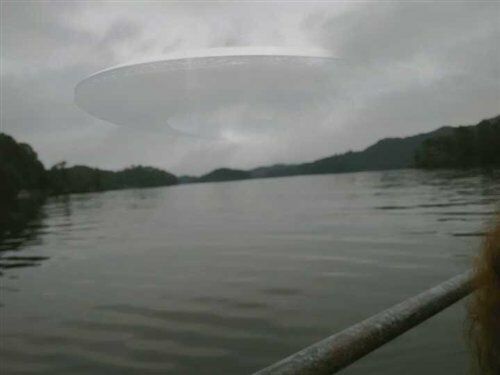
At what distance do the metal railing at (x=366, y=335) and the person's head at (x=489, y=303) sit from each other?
0.23 meters

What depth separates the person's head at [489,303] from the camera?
1300 mm

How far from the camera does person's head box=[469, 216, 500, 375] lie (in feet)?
4.26

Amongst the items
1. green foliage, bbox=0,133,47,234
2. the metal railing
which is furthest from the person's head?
green foliage, bbox=0,133,47,234

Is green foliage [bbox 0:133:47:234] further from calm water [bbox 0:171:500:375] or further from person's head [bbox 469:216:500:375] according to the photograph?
person's head [bbox 469:216:500:375]

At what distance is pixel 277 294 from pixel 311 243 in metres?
9.66

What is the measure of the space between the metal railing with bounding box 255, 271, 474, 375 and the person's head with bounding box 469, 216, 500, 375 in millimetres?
228

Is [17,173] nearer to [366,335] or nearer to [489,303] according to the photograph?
[366,335]

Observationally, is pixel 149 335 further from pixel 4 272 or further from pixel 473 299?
pixel 4 272

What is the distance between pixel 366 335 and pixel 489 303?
0.38m

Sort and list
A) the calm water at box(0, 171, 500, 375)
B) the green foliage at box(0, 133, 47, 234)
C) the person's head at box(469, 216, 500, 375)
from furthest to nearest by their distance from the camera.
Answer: the green foliage at box(0, 133, 47, 234) < the calm water at box(0, 171, 500, 375) < the person's head at box(469, 216, 500, 375)

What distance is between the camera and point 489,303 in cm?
130

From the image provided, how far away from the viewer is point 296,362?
1312 mm

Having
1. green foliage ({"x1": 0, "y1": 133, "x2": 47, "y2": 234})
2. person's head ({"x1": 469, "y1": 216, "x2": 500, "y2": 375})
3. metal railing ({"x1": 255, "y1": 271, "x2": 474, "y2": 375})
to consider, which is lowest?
metal railing ({"x1": 255, "y1": 271, "x2": 474, "y2": 375})

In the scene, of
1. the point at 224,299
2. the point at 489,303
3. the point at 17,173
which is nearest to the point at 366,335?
the point at 489,303
